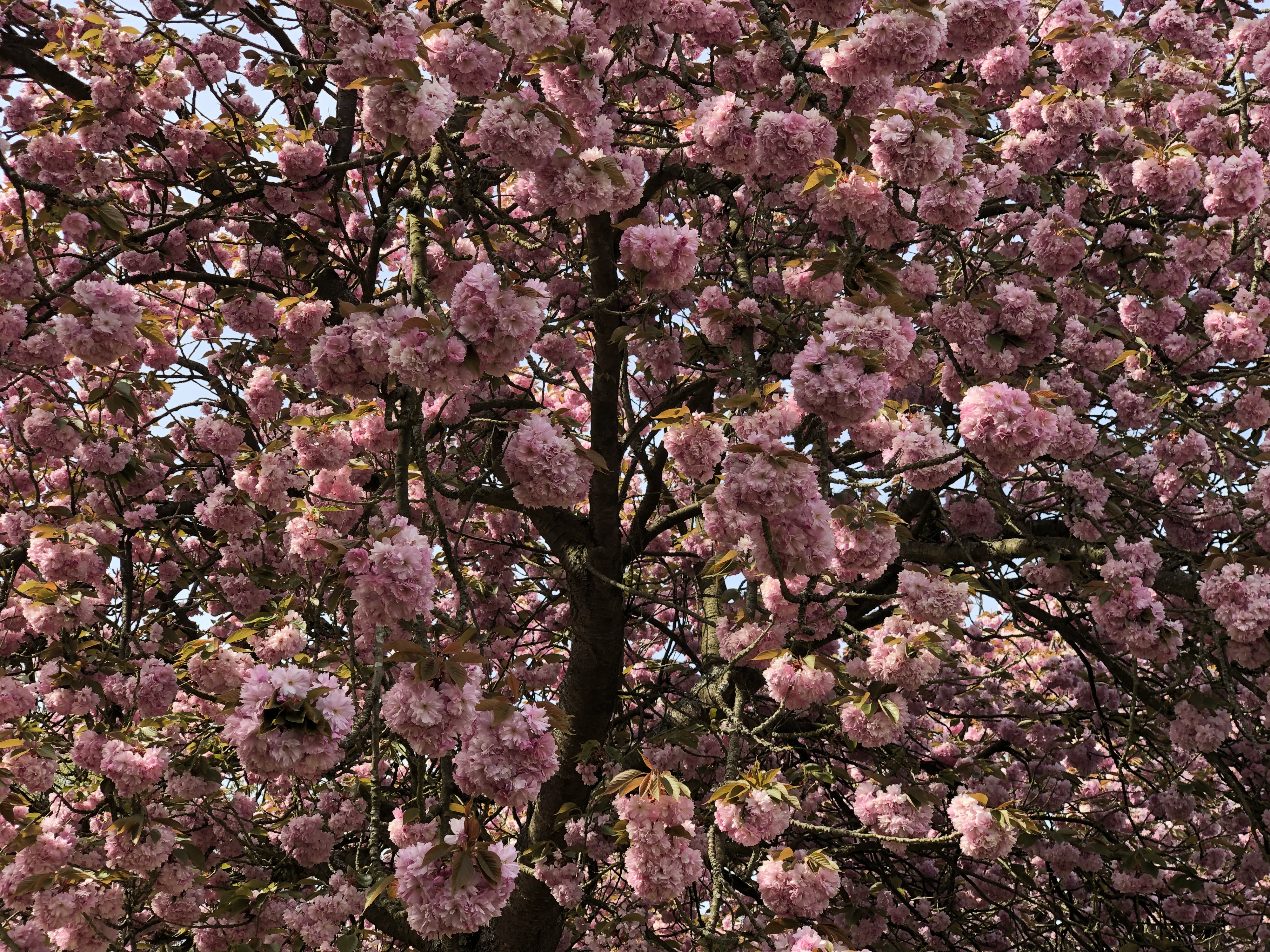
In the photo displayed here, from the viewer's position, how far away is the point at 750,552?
8.86 ft

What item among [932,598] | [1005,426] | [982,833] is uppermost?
[1005,426]

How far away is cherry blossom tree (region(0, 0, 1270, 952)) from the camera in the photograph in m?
2.40

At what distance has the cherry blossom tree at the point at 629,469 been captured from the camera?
2404 millimetres

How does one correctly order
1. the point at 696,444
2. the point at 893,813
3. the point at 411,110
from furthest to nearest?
the point at 893,813
the point at 696,444
the point at 411,110

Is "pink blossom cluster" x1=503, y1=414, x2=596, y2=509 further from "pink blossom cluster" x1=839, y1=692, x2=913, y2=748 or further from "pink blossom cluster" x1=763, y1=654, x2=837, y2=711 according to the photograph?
"pink blossom cluster" x1=839, y1=692, x2=913, y2=748

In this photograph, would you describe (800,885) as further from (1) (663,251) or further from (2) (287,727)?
(1) (663,251)

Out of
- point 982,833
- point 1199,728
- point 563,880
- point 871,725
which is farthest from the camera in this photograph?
point 1199,728

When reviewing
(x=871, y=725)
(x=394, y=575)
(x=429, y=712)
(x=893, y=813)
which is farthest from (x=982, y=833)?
(x=394, y=575)

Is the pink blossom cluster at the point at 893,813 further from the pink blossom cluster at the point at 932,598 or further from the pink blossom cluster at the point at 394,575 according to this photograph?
the pink blossom cluster at the point at 394,575

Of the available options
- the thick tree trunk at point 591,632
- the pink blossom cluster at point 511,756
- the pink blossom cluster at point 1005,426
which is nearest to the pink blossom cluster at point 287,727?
the pink blossom cluster at point 511,756

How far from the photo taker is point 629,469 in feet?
15.4

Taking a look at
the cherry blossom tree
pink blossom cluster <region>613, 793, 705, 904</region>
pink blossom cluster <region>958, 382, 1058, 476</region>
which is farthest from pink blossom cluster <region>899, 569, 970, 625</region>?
pink blossom cluster <region>613, 793, 705, 904</region>

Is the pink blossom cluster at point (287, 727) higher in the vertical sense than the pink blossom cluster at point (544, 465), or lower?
lower

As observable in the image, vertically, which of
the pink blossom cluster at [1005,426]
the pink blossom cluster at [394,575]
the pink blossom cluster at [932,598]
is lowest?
the pink blossom cluster at [394,575]
